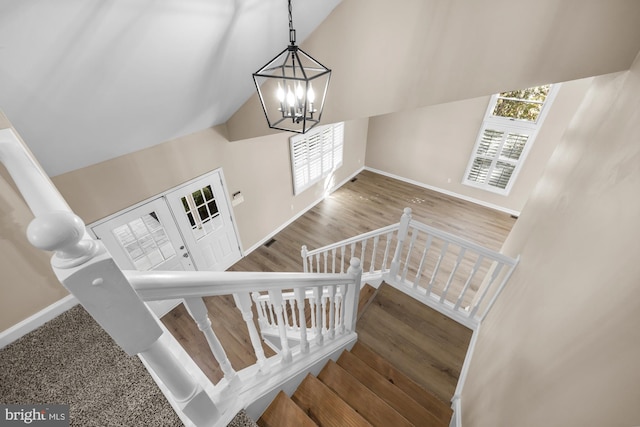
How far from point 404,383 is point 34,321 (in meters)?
2.36

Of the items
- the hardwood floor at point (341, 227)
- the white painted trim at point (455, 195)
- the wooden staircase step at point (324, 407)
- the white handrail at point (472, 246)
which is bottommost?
the hardwood floor at point (341, 227)

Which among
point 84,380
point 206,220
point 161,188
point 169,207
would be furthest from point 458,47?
point 206,220

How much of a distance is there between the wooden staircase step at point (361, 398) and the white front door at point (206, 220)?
2733mm

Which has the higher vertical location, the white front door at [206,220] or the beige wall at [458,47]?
the beige wall at [458,47]

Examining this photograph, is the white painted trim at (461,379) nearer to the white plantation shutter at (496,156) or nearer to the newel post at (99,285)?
the newel post at (99,285)

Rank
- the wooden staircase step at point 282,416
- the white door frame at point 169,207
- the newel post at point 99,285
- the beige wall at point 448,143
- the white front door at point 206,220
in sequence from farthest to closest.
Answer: the beige wall at point 448,143, the white front door at point 206,220, the white door frame at point 169,207, the wooden staircase step at point 282,416, the newel post at point 99,285

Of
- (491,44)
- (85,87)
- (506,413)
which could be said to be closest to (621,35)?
(491,44)

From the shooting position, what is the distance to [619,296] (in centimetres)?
74

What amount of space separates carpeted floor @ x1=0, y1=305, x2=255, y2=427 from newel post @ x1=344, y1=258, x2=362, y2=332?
3.22 feet

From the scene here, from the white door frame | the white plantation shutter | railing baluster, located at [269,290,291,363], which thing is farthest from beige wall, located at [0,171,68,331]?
the white plantation shutter

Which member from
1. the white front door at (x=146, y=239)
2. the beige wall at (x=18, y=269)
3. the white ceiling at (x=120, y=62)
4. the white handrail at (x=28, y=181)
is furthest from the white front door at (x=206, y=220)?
the white handrail at (x=28, y=181)

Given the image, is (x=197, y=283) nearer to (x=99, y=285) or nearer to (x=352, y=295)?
(x=99, y=285)

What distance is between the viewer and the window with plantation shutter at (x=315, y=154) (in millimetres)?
5004

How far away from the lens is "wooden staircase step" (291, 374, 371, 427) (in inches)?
56.8
